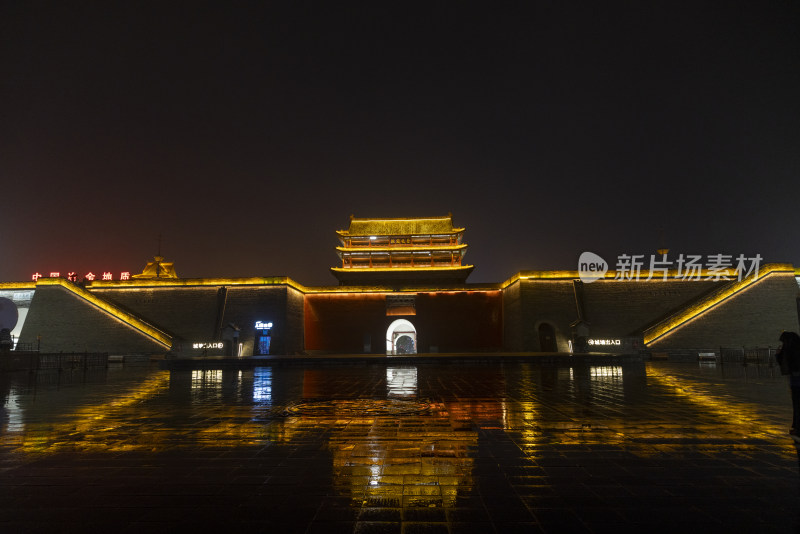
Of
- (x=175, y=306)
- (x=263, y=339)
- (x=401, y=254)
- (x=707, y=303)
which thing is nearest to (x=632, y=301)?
(x=707, y=303)

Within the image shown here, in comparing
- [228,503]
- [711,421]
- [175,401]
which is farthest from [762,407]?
[175,401]

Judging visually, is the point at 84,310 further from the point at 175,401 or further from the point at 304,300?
the point at 175,401

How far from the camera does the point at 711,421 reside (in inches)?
208

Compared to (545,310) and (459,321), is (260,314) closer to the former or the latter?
(459,321)

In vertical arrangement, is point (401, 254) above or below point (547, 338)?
above

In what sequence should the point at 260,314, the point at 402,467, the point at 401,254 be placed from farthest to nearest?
the point at 401,254 < the point at 260,314 < the point at 402,467

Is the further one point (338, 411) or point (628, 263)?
point (628, 263)

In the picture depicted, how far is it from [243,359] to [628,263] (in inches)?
831

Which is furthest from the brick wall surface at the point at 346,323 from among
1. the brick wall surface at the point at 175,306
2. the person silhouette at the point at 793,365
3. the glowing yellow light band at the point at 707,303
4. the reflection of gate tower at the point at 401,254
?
the person silhouette at the point at 793,365

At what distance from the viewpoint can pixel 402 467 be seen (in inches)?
137

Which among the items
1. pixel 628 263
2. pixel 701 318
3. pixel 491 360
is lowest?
pixel 491 360

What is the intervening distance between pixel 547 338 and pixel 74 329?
25.4 metres

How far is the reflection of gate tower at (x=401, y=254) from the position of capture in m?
32.1

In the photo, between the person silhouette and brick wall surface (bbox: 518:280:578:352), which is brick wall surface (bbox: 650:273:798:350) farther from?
the person silhouette
